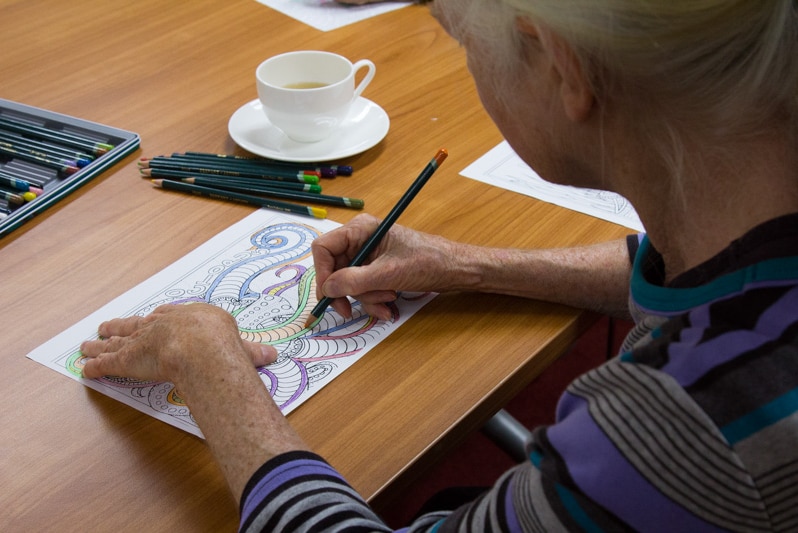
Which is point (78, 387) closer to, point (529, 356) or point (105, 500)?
point (105, 500)

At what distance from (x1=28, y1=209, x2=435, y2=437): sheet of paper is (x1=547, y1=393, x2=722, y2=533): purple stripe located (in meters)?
0.33

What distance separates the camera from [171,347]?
0.82m

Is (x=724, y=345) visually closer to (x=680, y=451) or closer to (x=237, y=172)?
(x=680, y=451)

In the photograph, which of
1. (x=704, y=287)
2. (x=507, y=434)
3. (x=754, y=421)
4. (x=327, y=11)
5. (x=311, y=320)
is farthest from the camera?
(x=327, y=11)

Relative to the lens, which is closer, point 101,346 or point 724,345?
point 724,345

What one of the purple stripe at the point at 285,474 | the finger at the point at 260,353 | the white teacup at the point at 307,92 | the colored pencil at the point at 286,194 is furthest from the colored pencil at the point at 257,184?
the purple stripe at the point at 285,474

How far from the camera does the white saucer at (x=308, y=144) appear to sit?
1.20 metres

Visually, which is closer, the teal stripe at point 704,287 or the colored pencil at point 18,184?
the teal stripe at point 704,287

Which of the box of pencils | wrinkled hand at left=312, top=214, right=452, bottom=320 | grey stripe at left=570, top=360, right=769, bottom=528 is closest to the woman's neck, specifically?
grey stripe at left=570, top=360, right=769, bottom=528

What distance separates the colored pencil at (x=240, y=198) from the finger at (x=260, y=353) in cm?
27

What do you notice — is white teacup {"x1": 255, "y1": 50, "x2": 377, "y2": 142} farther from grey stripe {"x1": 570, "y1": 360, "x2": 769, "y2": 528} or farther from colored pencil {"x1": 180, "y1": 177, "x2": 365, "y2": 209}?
grey stripe {"x1": 570, "y1": 360, "x2": 769, "y2": 528}

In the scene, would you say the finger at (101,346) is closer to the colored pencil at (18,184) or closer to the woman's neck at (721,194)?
the colored pencil at (18,184)

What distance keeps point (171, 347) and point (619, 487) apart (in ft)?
1.50

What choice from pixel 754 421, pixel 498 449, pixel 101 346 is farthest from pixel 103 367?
pixel 498 449
